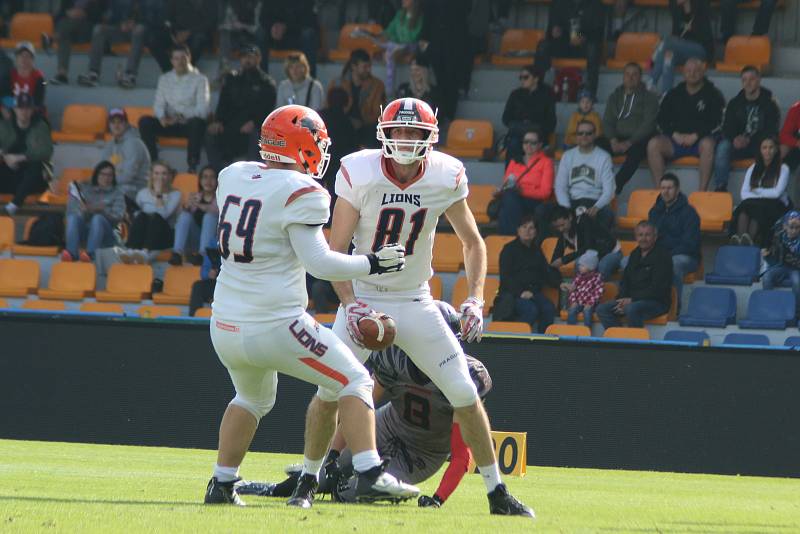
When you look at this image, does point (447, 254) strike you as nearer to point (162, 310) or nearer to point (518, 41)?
point (162, 310)

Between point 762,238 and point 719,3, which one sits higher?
point 719,3

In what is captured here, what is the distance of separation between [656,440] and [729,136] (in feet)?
17.6

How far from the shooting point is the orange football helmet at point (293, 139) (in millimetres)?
6223

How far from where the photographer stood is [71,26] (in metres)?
18.8

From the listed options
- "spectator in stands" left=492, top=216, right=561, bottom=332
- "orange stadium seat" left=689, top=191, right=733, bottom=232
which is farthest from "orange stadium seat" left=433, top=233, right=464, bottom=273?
"orange stadium seat" left=689, top=191, right=733, bottom=232

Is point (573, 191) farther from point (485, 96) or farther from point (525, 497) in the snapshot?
point (525, 497)

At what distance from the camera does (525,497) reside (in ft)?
25.0

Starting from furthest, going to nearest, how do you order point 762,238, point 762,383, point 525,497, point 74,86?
point 74,86 < point 762,238 < point 762,383 < point 525,497

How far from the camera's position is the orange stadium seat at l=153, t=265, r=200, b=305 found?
50.0ft

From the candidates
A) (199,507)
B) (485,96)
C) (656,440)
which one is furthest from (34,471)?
(485,96)

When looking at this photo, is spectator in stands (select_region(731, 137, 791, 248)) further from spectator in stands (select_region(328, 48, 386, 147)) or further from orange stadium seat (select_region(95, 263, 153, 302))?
orange stadium seat (select_region(95, 263, 153, 302))

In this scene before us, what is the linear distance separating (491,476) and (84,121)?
12.9m

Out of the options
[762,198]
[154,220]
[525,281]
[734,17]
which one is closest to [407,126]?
[525,281]

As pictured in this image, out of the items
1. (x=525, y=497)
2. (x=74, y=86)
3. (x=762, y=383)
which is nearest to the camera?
(x=525, y=497)
